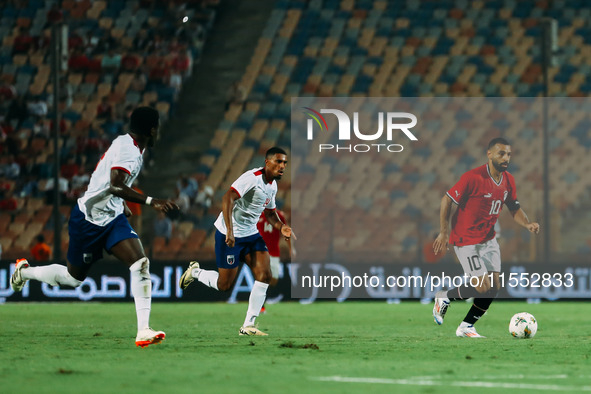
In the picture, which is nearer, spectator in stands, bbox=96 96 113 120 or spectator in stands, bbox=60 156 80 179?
spectator in stands, bbox=60 156 80 179

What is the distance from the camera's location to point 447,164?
74.7 ft

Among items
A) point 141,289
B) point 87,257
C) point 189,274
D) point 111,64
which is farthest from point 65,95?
point 141,289

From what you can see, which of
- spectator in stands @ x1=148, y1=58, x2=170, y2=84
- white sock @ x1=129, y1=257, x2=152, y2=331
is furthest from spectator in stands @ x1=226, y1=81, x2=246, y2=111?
white sock @ x1=129, y1=257, x2=152, y2=331

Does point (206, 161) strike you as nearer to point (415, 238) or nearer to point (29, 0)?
point (415, 238)

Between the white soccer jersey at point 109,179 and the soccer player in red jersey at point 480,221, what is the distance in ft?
12.6

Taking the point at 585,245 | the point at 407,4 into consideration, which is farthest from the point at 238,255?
the point at 407,4

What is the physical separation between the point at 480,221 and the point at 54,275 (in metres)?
4.81

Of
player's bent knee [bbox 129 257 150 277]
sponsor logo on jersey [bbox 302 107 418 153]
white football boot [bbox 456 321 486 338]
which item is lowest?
white football boot [bbox 456 321 486 338]

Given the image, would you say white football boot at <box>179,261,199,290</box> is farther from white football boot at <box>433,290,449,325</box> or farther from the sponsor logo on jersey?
the sponsor logo on jersey

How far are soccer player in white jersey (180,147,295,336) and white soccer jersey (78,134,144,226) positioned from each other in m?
2.01

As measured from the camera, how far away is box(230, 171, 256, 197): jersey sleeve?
12369 millimetres

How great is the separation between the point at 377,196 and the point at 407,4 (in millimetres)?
9427

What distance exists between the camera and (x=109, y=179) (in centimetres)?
1016

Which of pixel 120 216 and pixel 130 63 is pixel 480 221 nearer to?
pixel 120 216
